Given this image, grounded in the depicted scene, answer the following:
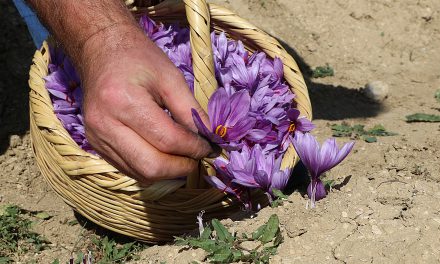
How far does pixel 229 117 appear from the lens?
2010 mm

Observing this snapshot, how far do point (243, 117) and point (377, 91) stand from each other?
1.69 m

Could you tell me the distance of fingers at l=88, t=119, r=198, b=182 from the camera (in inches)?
62.6

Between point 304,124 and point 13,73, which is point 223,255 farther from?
point 13,73

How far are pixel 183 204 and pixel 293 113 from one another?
514 millimetres

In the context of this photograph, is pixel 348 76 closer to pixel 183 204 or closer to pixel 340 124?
pixel 340 124

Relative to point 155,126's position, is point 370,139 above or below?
below

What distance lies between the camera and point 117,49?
5.64ft

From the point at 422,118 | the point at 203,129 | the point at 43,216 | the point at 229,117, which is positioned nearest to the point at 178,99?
the point at 203,129

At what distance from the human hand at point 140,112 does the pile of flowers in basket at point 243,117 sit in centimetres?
8

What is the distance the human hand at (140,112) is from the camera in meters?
1.59

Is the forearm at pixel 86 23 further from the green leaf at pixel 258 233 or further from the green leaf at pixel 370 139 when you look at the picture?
the green leaf at pixel 370 139

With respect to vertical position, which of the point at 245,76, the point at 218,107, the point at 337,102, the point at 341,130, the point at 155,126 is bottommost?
the point at 337,102

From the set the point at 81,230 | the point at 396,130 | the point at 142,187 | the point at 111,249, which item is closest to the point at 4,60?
the point at 81,230

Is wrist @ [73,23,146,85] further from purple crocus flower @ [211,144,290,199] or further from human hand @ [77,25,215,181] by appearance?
purple crocus flower @ [211,144,290,199]
